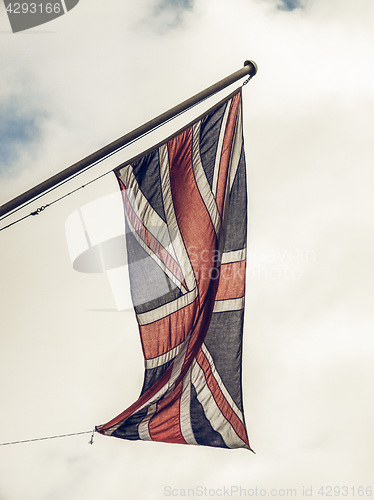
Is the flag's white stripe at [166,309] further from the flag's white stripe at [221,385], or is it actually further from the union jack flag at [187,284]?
the flag's white stripe at [221,385]

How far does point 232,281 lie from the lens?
27.4ft

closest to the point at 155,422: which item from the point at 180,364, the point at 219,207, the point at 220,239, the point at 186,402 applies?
the point at 186,402

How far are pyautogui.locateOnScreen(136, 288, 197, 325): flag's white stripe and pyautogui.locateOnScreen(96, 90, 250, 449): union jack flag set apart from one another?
16mm

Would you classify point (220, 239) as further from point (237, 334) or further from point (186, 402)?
point (186, 402)

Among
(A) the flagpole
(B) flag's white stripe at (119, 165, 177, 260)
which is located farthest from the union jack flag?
(A) the flagpole

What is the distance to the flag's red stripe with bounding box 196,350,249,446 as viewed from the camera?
799cm

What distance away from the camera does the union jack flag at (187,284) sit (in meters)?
7.43

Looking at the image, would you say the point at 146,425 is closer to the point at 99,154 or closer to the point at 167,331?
the point at 167,331

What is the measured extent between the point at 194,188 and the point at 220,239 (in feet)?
3.30

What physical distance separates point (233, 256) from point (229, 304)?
2.82 feet

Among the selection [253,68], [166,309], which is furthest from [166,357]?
[253,68]

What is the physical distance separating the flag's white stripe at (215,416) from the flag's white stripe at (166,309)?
48.1 inches

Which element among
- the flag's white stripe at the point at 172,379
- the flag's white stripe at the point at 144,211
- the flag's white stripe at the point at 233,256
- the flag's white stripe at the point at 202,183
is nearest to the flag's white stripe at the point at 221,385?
the flag's white stripe at the point at 172,379

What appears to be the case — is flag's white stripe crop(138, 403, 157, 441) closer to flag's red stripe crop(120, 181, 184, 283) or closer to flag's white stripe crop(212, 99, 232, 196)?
flag's red stripe crop(120, 181, 184, 283)
